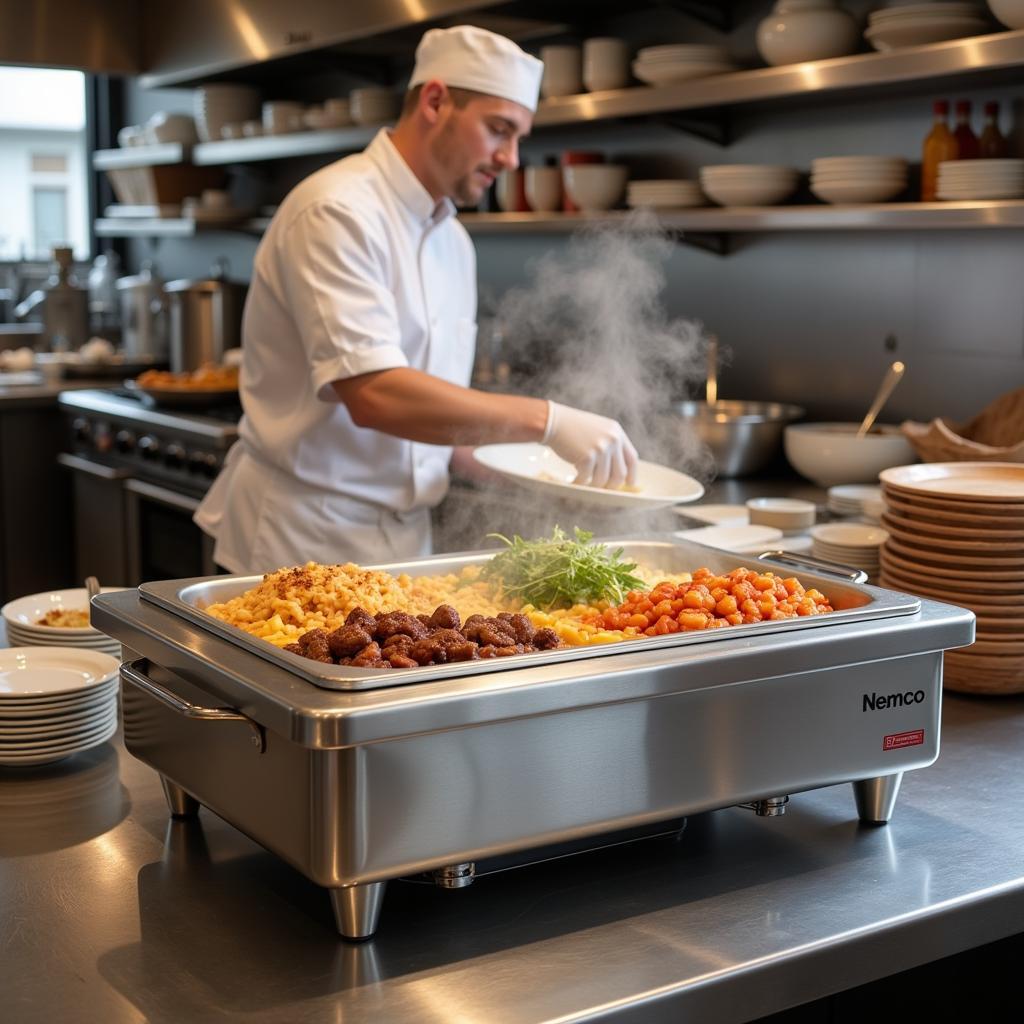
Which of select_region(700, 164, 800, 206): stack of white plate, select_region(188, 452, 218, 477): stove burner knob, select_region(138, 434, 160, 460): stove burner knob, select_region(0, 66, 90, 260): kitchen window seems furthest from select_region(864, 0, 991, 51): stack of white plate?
select_region(0, 66, 90, 260): kitchen window

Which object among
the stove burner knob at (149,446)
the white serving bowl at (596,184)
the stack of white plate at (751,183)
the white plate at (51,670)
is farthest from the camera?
the stove burner knob at (149,446)

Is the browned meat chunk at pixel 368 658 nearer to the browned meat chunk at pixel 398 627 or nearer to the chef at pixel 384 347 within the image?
the browned meat chunk at pixel 398 627

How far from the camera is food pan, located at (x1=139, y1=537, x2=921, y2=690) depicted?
112cm

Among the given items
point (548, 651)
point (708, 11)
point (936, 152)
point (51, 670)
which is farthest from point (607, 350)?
point (548, 651)

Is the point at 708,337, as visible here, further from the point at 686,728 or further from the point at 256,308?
the point at 686,728

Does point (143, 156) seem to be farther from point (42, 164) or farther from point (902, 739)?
point (902, 739)

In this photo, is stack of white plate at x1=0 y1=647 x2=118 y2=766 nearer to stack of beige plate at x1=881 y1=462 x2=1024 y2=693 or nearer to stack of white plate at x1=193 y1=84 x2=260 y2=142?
stack of beige plate at x1=881 y1=462 x2=1024 y2=693

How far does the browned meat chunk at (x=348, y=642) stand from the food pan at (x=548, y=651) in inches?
2.0

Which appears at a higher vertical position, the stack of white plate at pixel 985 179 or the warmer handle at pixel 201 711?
the stack of white plate at pixel 985 179

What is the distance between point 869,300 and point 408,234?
115 cm

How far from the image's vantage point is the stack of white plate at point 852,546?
2.15 meters

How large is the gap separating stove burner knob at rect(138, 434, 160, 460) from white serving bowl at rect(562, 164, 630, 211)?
165cm

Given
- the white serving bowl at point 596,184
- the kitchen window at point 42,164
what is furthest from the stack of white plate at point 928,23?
the kitchen window at point 42,164

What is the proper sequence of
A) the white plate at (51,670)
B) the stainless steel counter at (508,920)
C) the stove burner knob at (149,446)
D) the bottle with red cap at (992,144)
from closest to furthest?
the stainless steel counter at (508,920) < the white plate at (51,670) < the bottle with red cap at (992,144) < the stove burner knob at (149,446)
